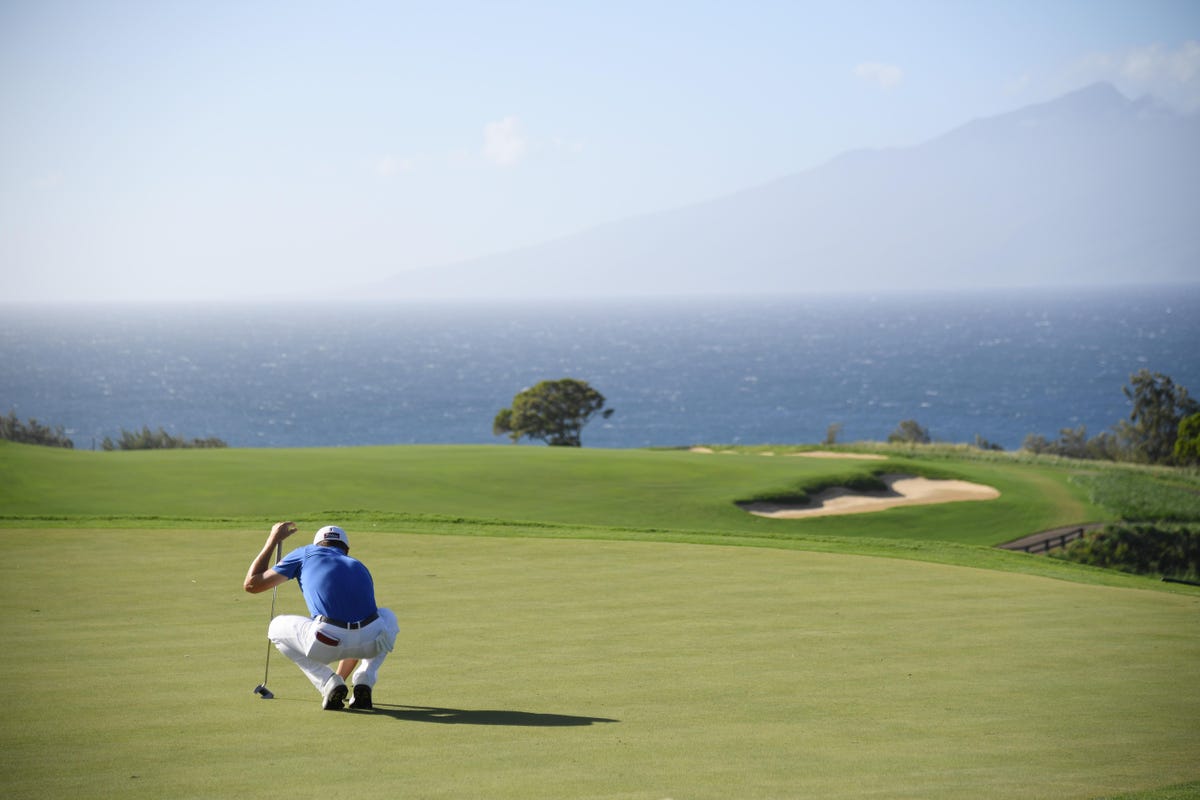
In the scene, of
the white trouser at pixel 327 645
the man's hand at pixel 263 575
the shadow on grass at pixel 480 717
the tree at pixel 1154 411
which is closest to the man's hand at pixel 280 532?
the man's hand at pixel 263 575

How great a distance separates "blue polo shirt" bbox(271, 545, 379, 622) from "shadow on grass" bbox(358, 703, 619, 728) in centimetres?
77

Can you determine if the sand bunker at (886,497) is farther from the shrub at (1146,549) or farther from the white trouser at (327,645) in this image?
the white trouser at (327,645)

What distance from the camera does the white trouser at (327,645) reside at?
881cm

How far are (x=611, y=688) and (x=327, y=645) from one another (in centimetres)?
234

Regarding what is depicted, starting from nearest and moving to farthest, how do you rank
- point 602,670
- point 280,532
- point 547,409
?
point 280,532 < point 602,670 < point 547,409

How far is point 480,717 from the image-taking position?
866cm

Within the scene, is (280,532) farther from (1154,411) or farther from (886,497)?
(1154,411)

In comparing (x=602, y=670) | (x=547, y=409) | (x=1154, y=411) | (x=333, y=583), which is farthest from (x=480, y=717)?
(x=1154, y=411)

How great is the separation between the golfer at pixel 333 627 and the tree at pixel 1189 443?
61.5 metres

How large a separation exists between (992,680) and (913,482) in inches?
946

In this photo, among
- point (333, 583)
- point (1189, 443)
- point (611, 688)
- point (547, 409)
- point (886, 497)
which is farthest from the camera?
point (547, 409)

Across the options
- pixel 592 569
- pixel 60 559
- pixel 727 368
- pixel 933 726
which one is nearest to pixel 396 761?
pixel 933 726

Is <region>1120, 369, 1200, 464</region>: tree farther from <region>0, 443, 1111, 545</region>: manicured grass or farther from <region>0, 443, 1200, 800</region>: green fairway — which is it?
<region>0, 443, 1200, 800</region>: green fairway

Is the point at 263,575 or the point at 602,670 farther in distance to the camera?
the point at 602,670
